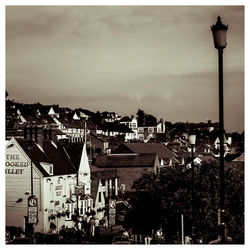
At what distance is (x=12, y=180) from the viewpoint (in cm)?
1484

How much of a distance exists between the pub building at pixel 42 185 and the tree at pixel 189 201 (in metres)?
2.08

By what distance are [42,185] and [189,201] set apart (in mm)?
4462

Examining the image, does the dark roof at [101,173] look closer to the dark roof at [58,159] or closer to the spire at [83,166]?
the spire at [83,166]

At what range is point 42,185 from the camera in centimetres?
1675

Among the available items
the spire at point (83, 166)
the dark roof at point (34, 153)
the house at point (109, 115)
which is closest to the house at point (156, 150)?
the house at point (109, 115)

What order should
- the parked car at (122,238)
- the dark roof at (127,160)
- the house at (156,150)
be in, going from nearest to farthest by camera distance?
1. the parked car at (122,238)
2. the dark roof at (127,160)
3. the house at (156,150)

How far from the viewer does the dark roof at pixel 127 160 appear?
95.5ft

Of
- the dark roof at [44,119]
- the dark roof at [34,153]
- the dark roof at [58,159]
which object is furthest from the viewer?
the dark roof at [44,119]

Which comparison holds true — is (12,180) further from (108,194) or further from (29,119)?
(108,194)

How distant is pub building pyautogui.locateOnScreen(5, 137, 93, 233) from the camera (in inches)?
594

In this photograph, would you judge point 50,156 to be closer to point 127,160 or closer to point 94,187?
point 94,187

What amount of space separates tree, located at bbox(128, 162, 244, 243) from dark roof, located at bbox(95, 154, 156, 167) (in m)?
7.49

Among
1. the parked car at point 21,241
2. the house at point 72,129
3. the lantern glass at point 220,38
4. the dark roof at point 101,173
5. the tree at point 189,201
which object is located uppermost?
the lantern glass at point 220,38
